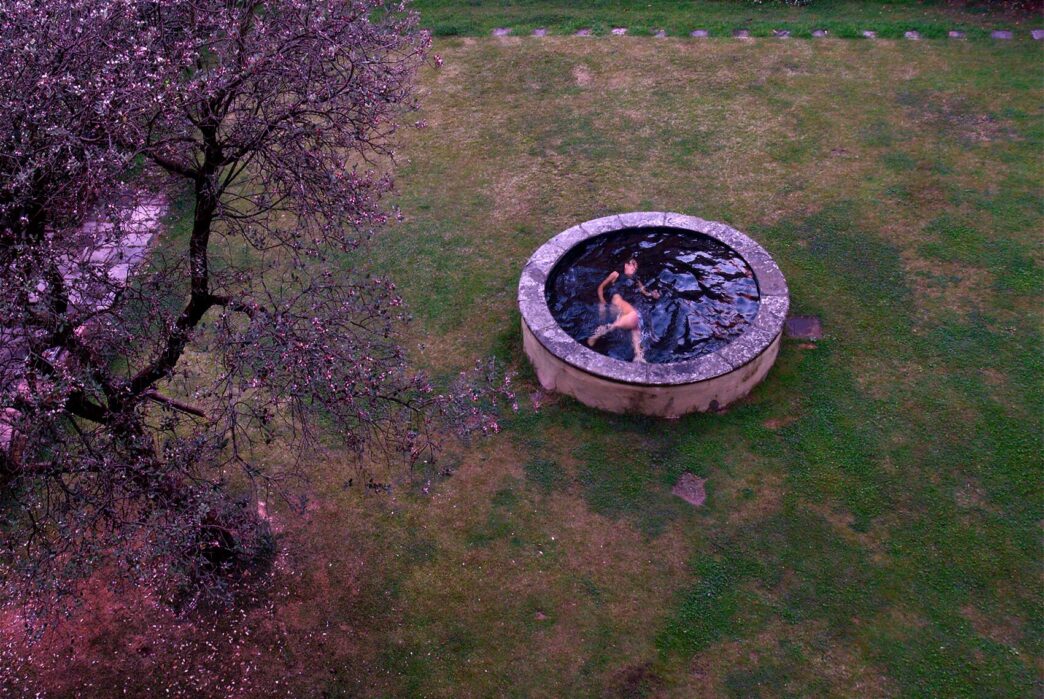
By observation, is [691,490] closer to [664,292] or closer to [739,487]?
[739,487]

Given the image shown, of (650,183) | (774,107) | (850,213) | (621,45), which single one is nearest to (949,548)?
(850,213)

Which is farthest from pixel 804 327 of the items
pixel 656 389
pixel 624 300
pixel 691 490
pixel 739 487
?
pixel 691 490

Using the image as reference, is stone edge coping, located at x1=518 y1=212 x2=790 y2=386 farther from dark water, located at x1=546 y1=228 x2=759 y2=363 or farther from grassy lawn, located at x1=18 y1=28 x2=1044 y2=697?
grassy lawn, located at x1=18 y1=28 x2=1044 y2=697

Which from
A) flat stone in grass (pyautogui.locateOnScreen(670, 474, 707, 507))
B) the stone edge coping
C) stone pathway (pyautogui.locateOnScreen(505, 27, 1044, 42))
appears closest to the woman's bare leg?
the stone edge coping

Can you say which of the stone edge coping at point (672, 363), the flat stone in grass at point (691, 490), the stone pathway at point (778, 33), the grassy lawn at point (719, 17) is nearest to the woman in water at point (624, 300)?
the stone edge coping at point (672, 363)

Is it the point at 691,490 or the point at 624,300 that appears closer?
the point at 691,490

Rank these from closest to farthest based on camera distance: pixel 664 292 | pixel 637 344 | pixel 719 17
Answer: pixel 637 344 < pixel 664 292 < pixel 719 17
